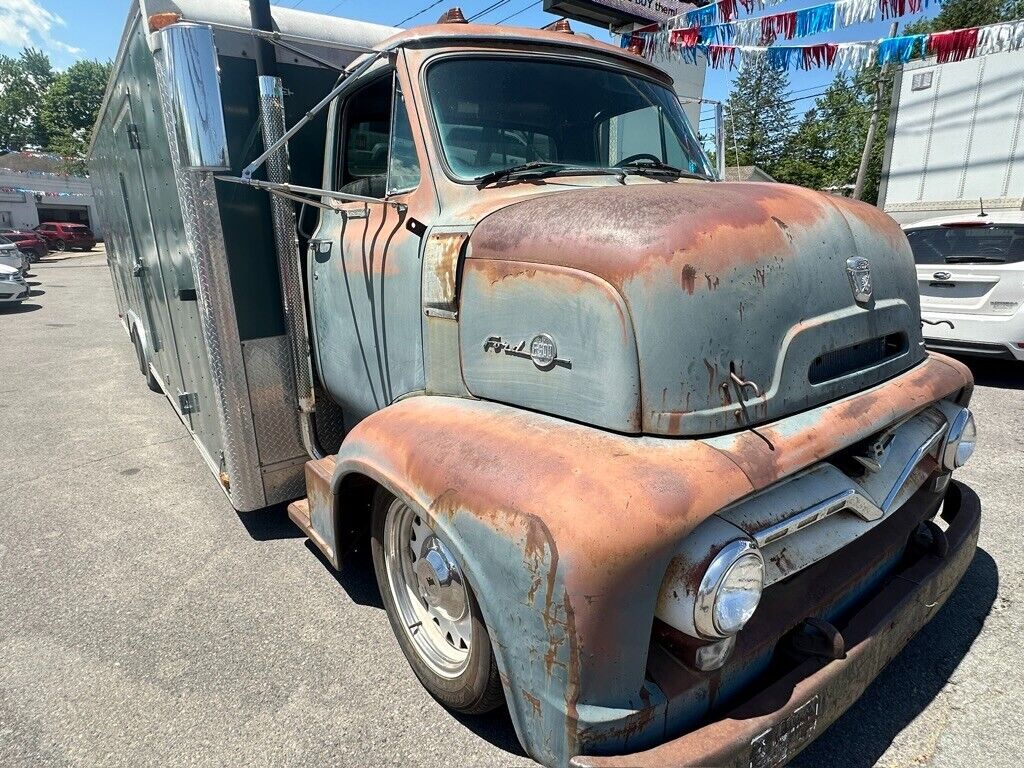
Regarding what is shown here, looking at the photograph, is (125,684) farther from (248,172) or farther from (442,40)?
(442,40)

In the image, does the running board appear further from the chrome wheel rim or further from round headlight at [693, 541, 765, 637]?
round headlight at [693, 541, 765, 637]

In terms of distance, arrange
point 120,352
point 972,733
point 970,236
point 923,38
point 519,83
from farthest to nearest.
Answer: point 120,352, point 923,38, point 970,236, point 519,83, point 972,733

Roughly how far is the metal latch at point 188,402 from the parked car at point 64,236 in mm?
43643

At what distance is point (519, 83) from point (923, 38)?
917 centimetres

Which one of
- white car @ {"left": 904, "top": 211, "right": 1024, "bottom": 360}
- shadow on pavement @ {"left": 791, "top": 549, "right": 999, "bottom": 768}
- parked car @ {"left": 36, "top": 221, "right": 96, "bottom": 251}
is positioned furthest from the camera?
parked car @ {"left": 36, "top": 221, "right": 96, "bottom": 251}

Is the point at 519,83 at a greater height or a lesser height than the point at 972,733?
greater

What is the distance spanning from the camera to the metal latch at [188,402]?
14.3 feet

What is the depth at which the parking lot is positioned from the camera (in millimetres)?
2332

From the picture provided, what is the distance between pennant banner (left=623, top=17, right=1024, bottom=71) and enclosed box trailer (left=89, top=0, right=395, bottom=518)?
867cm

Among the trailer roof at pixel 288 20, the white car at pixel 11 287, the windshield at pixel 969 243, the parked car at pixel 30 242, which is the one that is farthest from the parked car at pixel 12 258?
the windshield at pixel 969 243

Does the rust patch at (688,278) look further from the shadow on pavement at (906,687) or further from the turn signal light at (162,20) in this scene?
the turn signal light at (162,20)

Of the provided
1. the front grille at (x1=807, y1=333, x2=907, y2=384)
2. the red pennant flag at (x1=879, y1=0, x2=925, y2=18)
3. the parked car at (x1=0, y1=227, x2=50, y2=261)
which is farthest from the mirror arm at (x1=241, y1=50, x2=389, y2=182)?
the parked car at (x1=0, y1=227, x2=50, y2=261)

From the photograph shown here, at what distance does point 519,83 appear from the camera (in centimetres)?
280

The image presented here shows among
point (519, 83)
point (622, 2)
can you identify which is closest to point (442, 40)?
point (519, 83)
